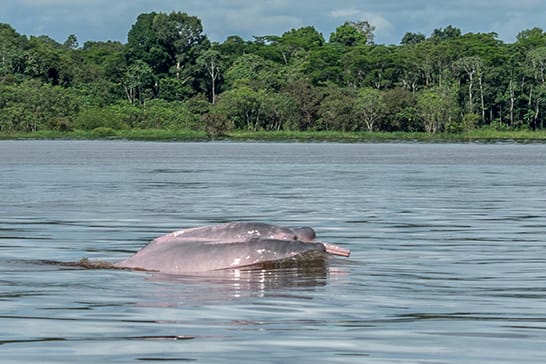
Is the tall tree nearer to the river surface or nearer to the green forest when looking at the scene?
the green forest

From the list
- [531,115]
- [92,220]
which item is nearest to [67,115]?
[531,115]

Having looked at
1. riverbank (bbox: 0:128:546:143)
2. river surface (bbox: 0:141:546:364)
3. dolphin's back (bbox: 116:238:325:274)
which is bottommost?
riverbank (bbox: 0:128:546:143)

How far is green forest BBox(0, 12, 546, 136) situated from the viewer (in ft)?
413

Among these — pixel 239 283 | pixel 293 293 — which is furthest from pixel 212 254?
pixel 293 293

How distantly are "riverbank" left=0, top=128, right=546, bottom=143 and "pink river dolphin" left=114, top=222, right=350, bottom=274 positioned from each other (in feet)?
360

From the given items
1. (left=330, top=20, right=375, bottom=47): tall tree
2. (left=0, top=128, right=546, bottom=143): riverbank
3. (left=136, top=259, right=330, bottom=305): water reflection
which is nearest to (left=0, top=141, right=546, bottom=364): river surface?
(left=136, top=259, right=330, bottom=305): water reflection

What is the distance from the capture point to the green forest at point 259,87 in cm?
12600

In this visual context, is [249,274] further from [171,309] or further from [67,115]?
[67,115]

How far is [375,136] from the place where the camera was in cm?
12688

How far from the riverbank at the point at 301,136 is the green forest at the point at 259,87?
85 cm

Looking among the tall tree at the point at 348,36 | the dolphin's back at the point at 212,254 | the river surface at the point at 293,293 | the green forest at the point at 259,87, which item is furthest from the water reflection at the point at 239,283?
the tall tree at the point at 348,36

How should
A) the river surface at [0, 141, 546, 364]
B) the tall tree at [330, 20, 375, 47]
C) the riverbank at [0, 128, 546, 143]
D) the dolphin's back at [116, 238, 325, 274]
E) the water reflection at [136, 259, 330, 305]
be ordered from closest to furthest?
the river surface at [0, 141, 546, 364] < the water reflection at [136, 259, 330, 305] < the dolphin's back at [116, 238, 325, 274] < the riverbank at [0, 128, 546, 143] < the tall tree at [330, 20, 375, 47]

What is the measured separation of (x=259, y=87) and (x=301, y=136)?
971 cm

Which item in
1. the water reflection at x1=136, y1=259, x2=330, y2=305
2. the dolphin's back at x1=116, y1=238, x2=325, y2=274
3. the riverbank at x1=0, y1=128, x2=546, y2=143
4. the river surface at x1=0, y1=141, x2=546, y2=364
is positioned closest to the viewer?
the river surface at x1=0, y1=141, x2=546, y2=364
